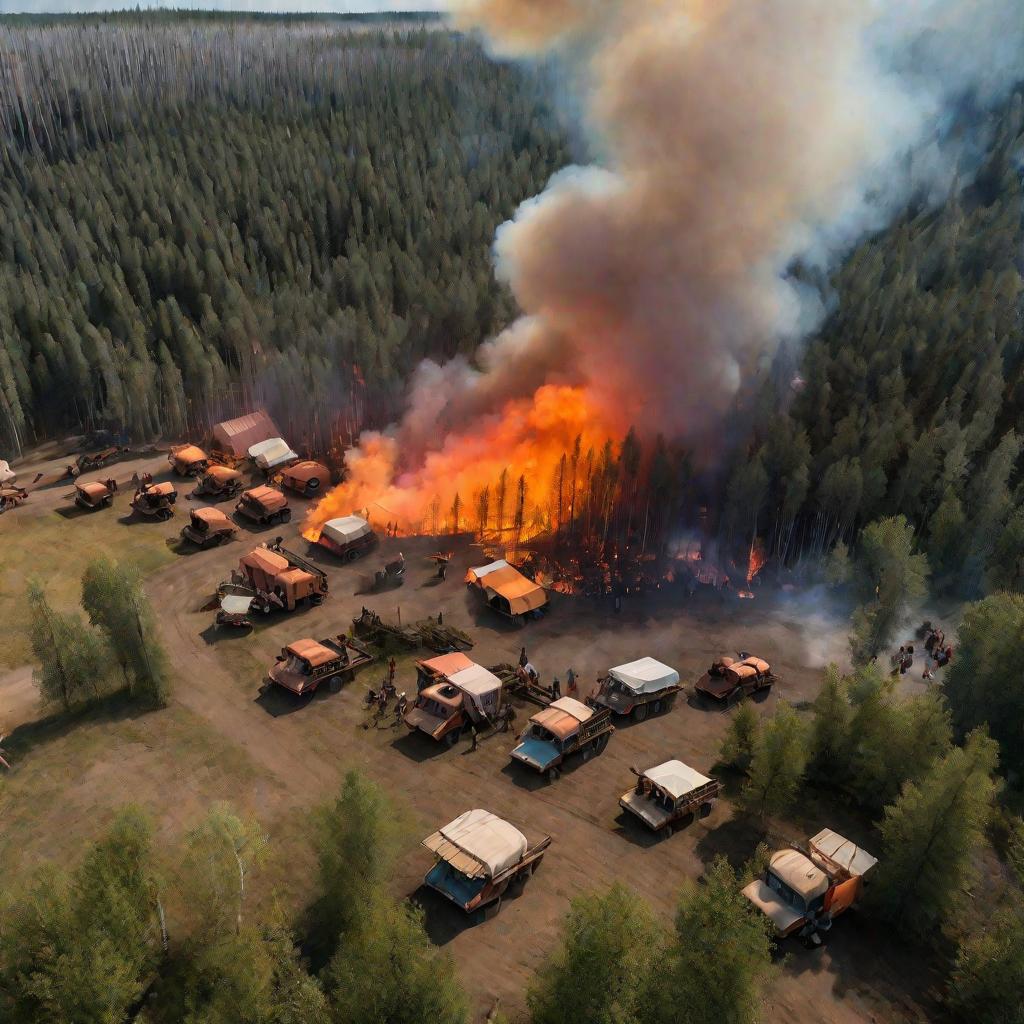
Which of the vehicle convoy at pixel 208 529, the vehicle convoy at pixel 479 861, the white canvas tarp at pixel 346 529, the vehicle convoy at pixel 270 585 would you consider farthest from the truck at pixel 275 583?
the vehicle convoy at pixel 479 861

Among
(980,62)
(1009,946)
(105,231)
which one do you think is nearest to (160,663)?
(1009,946)

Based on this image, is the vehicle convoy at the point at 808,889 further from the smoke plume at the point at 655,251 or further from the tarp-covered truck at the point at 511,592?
the smoke plume at the point at 655,251

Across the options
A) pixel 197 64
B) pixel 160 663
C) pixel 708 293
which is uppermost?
pixel 197 64

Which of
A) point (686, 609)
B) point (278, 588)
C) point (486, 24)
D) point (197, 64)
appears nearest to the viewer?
point (278, 588)

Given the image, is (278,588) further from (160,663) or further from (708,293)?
(708,293)

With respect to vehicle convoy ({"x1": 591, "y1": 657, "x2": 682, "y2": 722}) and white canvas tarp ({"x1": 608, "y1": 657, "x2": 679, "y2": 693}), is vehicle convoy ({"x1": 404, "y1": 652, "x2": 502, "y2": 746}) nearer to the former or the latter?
vehicle convoy ({"x1": 591, "y1": 657, "x2": 682, "y2": 722})
